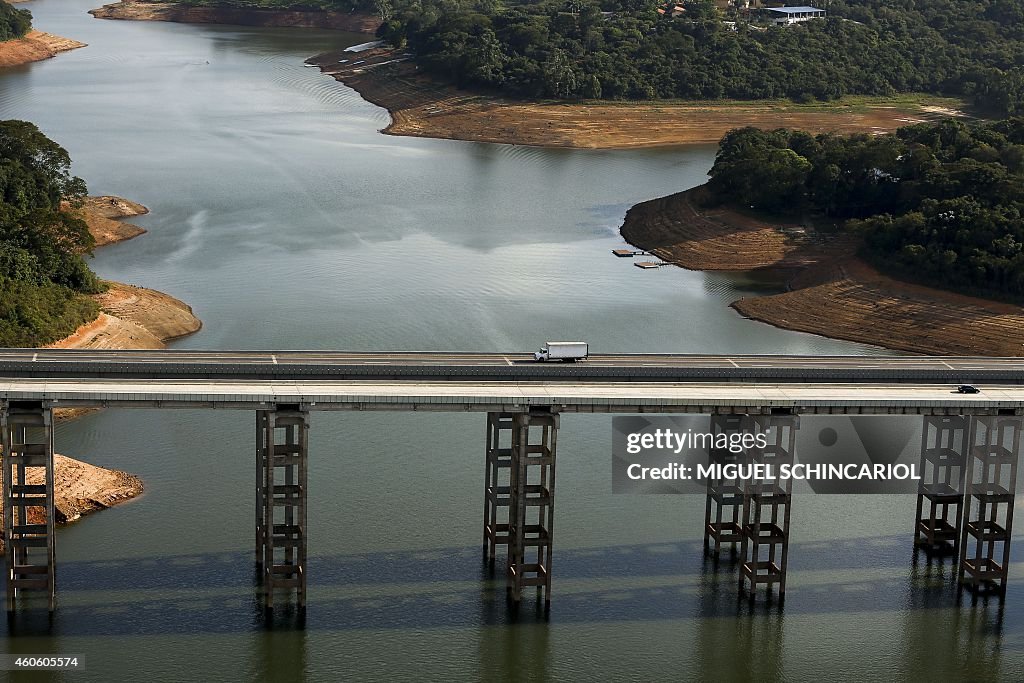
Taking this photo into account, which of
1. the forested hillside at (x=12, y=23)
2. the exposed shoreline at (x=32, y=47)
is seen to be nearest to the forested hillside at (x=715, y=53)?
the exposed shoreline at (x=32, y=47)

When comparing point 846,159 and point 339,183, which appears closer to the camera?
point 846,159

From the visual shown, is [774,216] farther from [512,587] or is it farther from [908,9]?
[908,9]

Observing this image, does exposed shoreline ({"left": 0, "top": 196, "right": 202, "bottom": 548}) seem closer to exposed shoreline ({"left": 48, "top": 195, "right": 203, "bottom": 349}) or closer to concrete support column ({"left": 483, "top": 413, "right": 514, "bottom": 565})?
exposed shoreline ({"left": 48, "top": 195, "right": 203, "bottom": 349})

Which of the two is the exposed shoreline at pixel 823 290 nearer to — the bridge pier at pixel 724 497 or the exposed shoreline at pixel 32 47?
the bridge pier at pixel 724 497

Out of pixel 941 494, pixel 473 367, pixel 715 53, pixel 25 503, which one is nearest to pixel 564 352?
pixel 473 367

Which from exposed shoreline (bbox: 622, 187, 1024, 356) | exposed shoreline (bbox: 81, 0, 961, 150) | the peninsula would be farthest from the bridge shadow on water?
exposed shoreline (bbox: 81, 0, 961, 150)

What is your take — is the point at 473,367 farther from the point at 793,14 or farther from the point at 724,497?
the point at 793,14

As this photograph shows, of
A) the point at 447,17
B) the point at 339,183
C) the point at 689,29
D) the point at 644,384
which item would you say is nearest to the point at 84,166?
the point at 339,183
